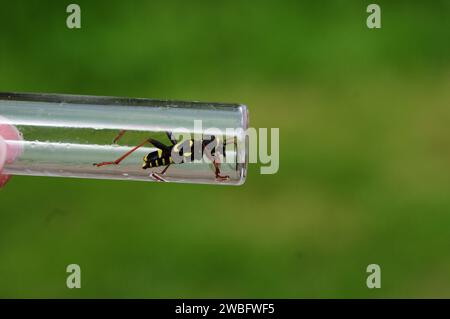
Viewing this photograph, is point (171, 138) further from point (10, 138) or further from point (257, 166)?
point (257, 166)

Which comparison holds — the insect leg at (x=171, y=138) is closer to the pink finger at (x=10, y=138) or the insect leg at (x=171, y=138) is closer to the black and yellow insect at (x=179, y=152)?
the black and yellow insect at (x=179, y=152)

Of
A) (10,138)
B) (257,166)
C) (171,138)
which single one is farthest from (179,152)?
(257,166)

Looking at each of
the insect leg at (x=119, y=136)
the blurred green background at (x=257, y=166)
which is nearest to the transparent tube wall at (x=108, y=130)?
the insect leg at (x=119, y=136)

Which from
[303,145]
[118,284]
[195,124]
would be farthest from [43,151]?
[303,145]

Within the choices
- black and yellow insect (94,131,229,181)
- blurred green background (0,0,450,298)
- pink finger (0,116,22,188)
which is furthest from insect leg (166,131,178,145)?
blurred green background (0,0,450,298)

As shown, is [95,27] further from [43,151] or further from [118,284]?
[43,151]
